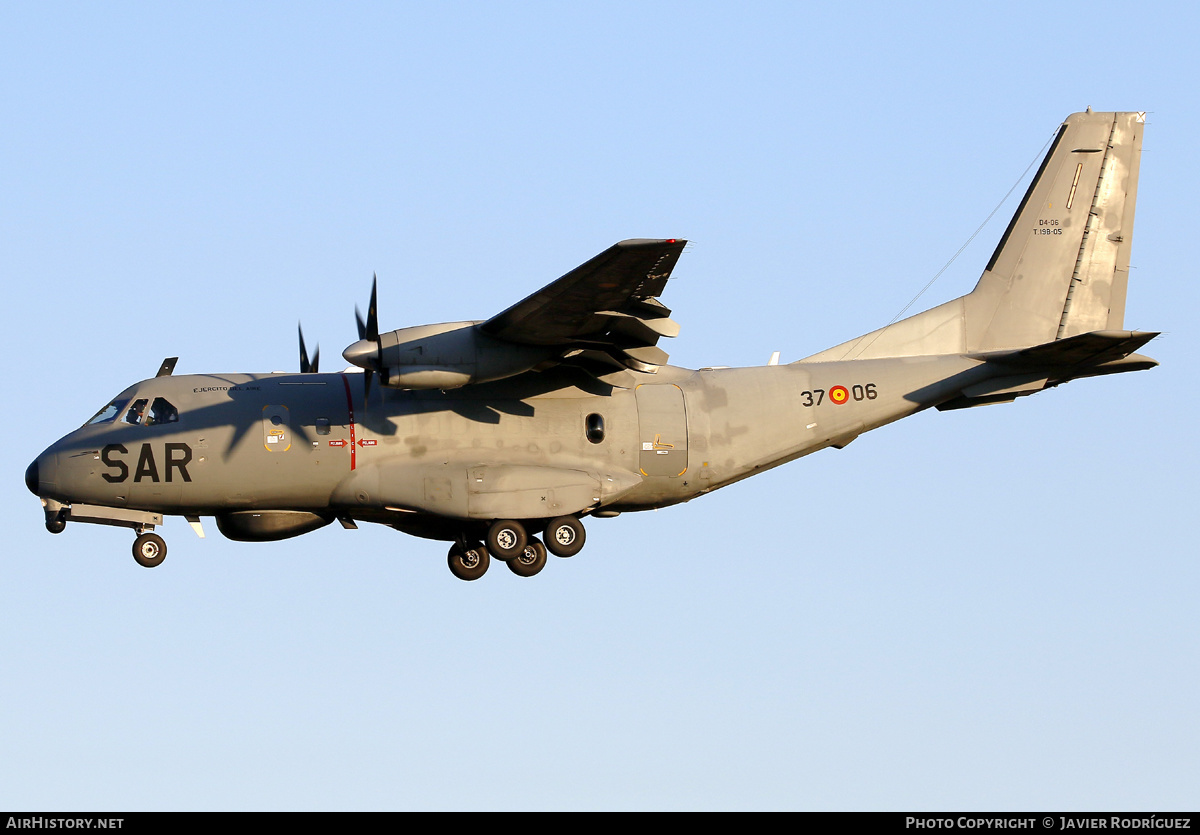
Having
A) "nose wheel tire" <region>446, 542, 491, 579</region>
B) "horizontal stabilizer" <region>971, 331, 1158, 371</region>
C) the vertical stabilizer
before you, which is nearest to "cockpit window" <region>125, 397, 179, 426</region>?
"nose wheel tire" <region>446, 542, 491, 579</region>

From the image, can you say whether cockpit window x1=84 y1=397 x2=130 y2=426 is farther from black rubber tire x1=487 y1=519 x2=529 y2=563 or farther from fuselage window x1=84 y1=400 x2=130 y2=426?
black rubber tire x1=487 y1=519 x2=529 y2=563

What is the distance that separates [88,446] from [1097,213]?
51.3ft

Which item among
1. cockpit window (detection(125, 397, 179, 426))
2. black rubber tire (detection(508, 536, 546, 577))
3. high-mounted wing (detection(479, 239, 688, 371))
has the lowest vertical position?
black rubber tire (detection(508, 536, 546, 577))

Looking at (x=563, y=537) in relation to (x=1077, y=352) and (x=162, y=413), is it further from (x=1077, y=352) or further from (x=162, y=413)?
(x=1077, y=352)

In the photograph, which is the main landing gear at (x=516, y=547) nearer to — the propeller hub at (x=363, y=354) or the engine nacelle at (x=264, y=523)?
the engine nacelle at (x=264, y=523)

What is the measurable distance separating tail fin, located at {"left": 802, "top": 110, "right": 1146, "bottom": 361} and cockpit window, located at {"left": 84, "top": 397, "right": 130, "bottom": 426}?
1056cm

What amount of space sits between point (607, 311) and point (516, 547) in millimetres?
3692

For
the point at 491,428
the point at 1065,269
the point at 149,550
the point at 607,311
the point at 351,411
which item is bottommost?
the point at 149,550

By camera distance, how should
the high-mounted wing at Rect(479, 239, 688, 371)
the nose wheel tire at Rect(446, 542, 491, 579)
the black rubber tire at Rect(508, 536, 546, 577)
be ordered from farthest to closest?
the nose wheel tire at Rect(446, 542, 491, 579) < the black rubber tire at Rect(508, 536, 546, 577) < the high-mounted wing at Rect(479, 239, 688, 371)

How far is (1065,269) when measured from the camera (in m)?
23.2

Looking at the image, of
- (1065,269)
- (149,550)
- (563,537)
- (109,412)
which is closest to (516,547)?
(563,537)

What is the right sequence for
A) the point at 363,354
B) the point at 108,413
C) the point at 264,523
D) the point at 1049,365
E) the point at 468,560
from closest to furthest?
the point at 363,354, the point at 108,413, the point at 264,523, the point at 468,560, the point at 1049,365

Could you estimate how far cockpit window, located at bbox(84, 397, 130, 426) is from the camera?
2084 centimetres
